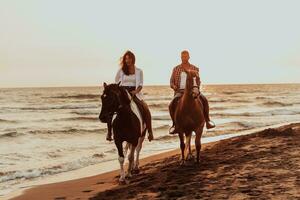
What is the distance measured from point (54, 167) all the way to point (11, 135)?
12497 mm

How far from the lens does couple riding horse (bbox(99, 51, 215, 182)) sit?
29.9 feet

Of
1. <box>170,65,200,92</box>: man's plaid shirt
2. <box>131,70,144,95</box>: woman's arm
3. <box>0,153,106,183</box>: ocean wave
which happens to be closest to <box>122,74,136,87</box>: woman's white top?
<box>131,70,144,95</box>: woman's arm

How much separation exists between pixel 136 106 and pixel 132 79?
0.68 meters

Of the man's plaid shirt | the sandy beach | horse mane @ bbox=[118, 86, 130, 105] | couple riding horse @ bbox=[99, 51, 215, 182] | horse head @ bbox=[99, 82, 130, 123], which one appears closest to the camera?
the sandy beach

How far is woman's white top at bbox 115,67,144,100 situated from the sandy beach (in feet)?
7.22

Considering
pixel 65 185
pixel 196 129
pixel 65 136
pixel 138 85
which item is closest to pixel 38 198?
pixel 65 185

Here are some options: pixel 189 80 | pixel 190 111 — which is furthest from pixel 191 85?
pixel 190 111

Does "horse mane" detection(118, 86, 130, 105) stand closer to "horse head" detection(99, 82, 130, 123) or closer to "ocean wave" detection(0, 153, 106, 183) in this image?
"horse head" detection(99, 82, 130, 123)

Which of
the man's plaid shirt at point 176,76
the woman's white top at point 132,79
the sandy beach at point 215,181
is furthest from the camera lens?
the man's plaid shirt at point 176,76

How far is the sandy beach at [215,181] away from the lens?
7098mm

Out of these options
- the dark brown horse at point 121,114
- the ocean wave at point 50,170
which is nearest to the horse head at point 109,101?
the dark brown horse at point 121,114

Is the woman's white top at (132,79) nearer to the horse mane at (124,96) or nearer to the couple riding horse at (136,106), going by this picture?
the couple riding horse at (136,106)

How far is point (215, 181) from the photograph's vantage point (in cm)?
808

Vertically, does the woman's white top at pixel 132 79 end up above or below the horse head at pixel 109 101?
above
